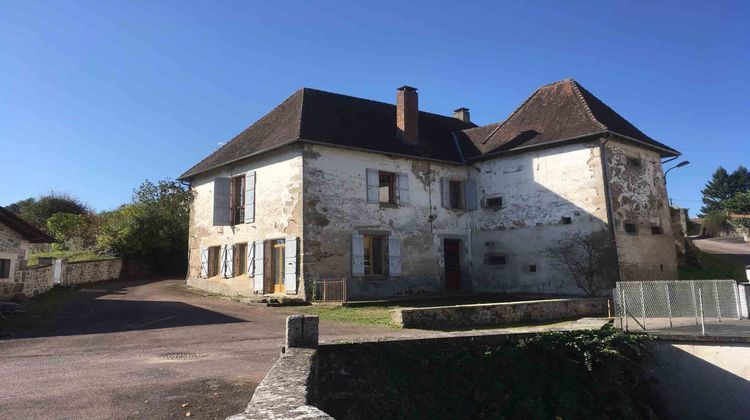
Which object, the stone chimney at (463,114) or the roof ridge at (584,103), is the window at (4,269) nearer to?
the roof ridge at (584,103)

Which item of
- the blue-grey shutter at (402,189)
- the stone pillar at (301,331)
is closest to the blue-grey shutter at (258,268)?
the blue-grey shutter at (402,189)

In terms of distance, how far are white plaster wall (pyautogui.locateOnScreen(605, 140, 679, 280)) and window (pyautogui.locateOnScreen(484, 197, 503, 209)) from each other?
158 inches

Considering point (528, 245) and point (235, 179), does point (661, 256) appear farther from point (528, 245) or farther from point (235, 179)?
point (235, 179)

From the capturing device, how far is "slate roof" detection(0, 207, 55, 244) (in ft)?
44.7

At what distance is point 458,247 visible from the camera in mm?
19797

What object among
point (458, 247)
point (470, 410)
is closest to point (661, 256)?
point (458, 247)

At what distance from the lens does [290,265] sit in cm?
1590

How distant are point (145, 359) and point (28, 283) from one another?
11.0 meters

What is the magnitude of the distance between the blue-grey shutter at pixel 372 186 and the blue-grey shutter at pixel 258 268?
13.3 feet

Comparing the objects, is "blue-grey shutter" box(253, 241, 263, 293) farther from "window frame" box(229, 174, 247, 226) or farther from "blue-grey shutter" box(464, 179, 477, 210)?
"blue-grey shutter" box(464, 179, 477, 210)

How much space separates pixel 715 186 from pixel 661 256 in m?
58.3

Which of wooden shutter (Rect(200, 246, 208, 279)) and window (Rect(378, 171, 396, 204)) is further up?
window (Rect(378, 171, 396, 204))

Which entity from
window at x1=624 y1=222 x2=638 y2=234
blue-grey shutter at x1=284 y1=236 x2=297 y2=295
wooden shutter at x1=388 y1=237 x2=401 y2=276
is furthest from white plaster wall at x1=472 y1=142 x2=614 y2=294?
blue-grey shutter at x1=284 y1=236 x2=297 y2=295

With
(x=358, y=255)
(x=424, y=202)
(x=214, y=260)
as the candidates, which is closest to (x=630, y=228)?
(x=424, y=202)
